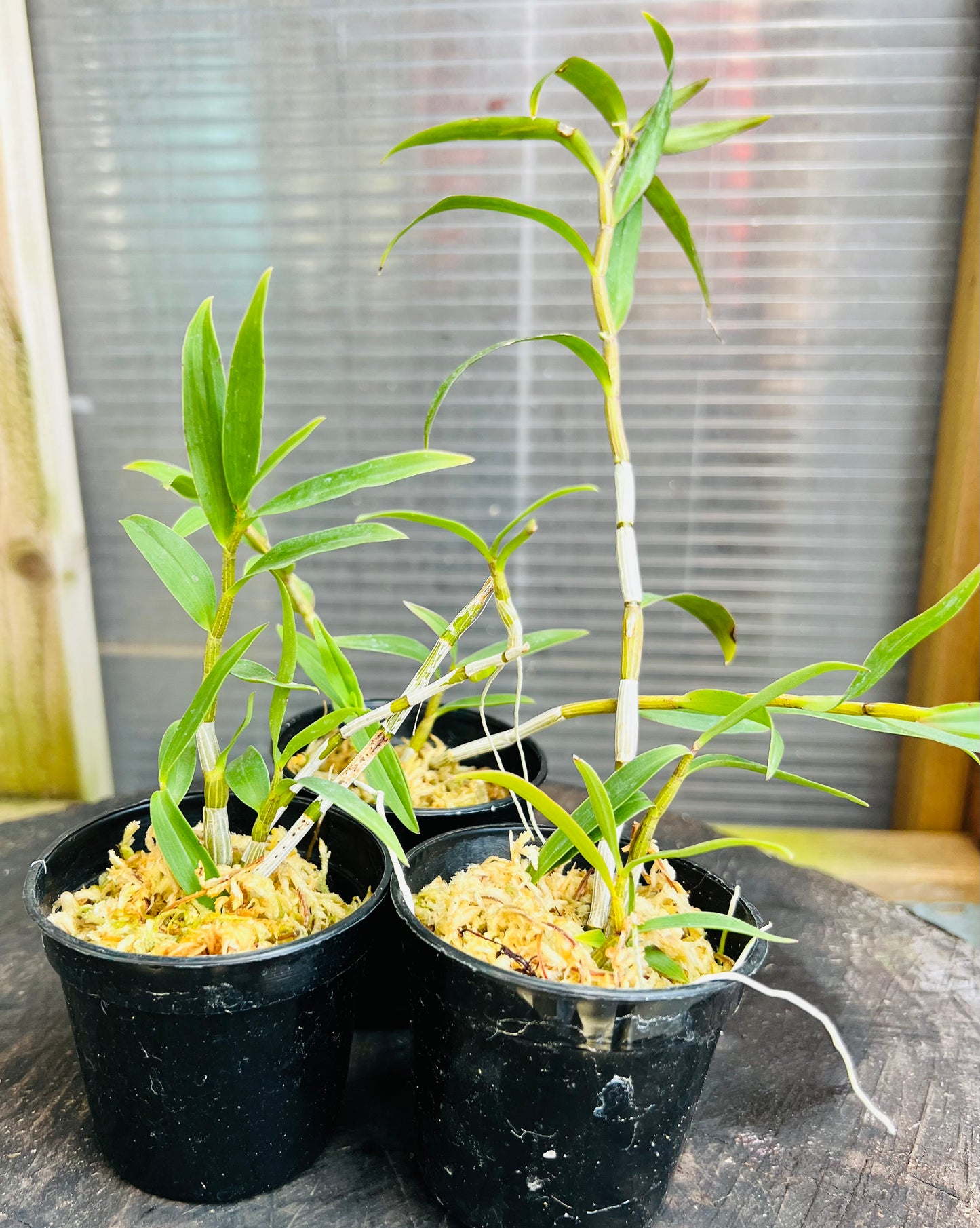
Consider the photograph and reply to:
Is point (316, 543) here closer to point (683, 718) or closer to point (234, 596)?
point (234, 596)

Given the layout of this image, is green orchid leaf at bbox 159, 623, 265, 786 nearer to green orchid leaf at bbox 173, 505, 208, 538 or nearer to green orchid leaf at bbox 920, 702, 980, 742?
green orchid leaf at bbox 173, 505, 208, 538

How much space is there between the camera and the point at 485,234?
47.0 inches

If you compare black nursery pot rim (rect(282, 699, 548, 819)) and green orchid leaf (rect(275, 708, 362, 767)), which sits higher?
green orchid leaf (rect(275, 708, 362, 767))

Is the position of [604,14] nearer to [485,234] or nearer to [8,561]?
[485,234]

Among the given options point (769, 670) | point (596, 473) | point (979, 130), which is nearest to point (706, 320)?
point (596, 473)

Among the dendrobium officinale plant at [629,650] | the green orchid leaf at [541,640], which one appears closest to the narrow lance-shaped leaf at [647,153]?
the dendrobium officinale plant at [629,650]

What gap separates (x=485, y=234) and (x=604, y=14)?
12.2 inches

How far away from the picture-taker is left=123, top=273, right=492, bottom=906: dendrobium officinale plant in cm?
53

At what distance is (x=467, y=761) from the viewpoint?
950mm

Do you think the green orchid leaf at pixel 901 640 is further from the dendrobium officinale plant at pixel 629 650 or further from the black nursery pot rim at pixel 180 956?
the black nursery pot rim at pixel 180 956

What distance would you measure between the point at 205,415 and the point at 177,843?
0.97 ft

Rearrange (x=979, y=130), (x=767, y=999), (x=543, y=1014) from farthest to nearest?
1. (x=979, y=130)
2. (x=767, y=999)
3. (x=543, y=1014)

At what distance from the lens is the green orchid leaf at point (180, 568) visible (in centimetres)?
60

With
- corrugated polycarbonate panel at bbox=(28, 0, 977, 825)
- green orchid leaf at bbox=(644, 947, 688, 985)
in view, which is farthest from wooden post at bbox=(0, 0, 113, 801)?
green orchid leaf at bbox=(644, 947, 688, 985)
